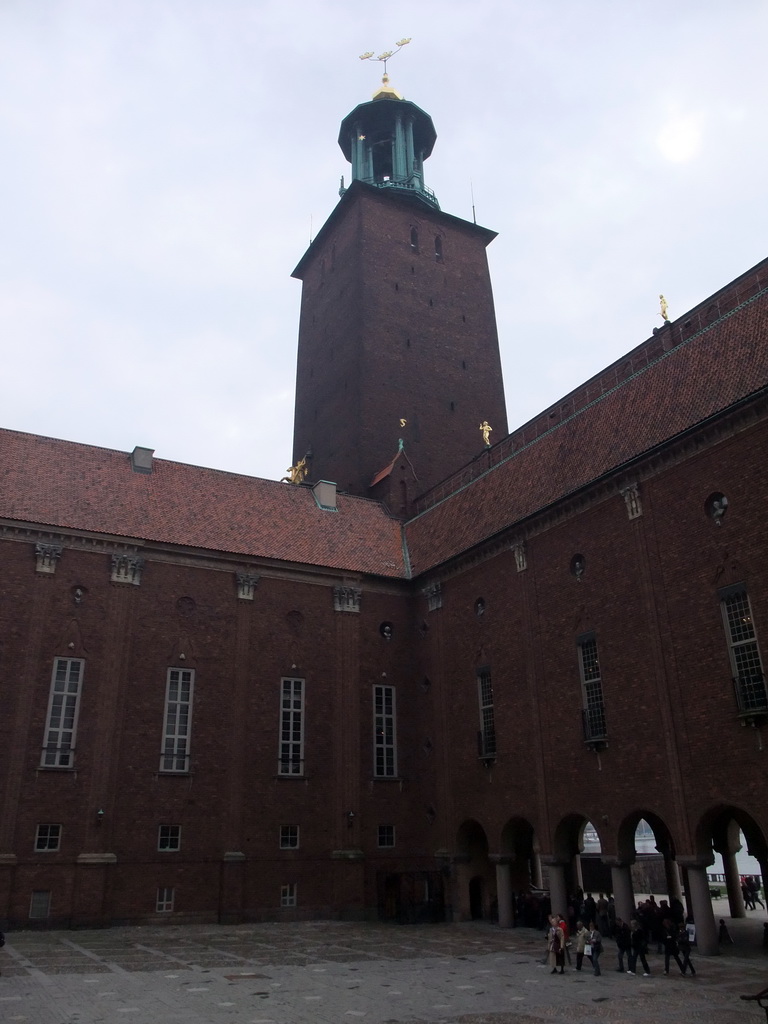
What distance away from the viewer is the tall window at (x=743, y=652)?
2147 centimetres

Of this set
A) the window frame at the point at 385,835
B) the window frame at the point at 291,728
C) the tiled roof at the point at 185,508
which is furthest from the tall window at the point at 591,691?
the tiled roof at the point at 185,508

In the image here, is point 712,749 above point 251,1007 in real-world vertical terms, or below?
above

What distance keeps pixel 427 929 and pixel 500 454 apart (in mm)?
17790

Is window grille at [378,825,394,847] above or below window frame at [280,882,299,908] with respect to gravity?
above

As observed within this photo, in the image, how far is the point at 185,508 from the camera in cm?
3553

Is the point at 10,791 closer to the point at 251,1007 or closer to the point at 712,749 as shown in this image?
the point at 251,1007

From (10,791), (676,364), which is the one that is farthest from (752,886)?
(10,791)

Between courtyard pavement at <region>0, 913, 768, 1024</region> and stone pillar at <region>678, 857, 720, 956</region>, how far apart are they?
1.21ft

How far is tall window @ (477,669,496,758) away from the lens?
3123 cm

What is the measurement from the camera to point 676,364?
2723cm

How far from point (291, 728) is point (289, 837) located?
3.89 metres

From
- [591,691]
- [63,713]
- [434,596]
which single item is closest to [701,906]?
[591,691]

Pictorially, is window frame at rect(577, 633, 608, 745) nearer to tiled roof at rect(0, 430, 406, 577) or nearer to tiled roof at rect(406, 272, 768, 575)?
tiled roof at rect(406, 272, 768, 575)

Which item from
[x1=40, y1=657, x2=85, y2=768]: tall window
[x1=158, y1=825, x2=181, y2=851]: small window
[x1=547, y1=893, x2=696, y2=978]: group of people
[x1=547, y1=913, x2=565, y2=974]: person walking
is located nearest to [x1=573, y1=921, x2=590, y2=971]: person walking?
[x1=547, y1=893, x2=696, y2=978]: group of people
